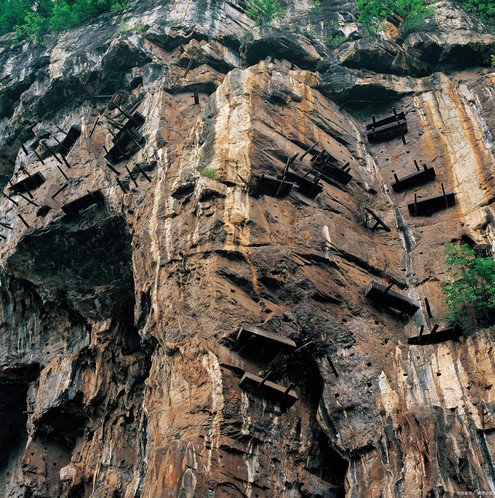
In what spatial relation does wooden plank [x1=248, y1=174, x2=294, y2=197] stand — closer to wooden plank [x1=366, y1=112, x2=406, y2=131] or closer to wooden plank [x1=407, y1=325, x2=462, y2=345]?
wooden plank [x1=407, y1=325, x2=462, y2=345]

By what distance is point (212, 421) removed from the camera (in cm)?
1349

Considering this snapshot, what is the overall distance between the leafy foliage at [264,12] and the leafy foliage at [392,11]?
13.2 feet

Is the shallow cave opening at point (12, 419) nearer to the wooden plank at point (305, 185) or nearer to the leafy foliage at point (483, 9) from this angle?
the wooden plank at point (305, 185)

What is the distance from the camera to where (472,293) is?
15102 mm

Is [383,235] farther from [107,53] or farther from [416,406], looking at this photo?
[107,53]

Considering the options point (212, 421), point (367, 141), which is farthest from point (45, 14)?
point (212, 421)

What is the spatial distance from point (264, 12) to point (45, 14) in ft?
39.9

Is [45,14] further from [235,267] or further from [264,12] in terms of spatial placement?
[235,267]

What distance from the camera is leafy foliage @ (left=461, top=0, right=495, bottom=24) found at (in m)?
29.2

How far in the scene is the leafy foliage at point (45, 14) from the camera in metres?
31.8

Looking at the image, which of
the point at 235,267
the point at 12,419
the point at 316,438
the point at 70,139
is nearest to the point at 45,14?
the point at 70,139

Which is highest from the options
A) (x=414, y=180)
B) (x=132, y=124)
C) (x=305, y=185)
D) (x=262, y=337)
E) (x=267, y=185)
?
(x=132, y=124)

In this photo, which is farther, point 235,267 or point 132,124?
point 132,124

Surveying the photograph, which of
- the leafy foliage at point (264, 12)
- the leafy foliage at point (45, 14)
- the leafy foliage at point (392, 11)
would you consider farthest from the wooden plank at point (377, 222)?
the leafy foliage at point (45, 14)
